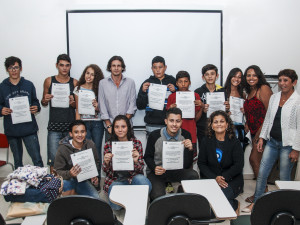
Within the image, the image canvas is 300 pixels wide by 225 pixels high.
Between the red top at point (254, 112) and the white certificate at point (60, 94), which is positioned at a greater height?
the white certificate at point (60, 94)

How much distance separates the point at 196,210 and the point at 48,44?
365 cm

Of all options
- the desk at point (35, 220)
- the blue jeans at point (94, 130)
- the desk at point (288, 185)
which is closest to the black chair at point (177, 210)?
the desk at point (35, 220)

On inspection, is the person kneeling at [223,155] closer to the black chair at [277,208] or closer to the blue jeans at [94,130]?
the black chair at [277,208]

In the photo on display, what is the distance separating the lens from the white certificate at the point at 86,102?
3691 millimetres

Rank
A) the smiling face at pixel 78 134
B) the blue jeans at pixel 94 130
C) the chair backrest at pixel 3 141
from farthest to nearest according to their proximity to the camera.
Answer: the chair backrest at pixel 3 141
the blue jeans at pixel 94 130
the smiling face at pixel 78 134

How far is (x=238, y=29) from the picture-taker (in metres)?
4.34

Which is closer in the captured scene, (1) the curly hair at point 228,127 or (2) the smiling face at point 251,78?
(1) the curly hair at point 228,127

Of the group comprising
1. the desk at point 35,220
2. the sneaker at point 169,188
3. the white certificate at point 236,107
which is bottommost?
the sneaker at point 169,188

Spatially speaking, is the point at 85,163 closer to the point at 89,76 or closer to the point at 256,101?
the point at 89,76

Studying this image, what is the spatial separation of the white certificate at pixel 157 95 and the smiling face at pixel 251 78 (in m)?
1.13

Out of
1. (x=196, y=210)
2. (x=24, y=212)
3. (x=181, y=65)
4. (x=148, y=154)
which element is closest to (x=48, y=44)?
(x=181, y=65)

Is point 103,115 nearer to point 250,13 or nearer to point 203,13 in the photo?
point 203,13

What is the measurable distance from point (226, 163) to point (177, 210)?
56.4 inches

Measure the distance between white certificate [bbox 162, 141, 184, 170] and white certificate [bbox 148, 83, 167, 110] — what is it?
33.9 inches
